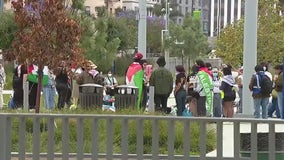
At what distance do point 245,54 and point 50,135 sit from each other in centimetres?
1125

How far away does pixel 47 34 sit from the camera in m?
12.3

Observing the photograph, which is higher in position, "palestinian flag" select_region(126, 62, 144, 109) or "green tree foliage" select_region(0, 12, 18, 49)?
"green tree foliage" select_region(0, 12, 18, 49)

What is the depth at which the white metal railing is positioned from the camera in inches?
309

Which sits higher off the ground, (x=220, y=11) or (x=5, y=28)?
(x=220, y=11)

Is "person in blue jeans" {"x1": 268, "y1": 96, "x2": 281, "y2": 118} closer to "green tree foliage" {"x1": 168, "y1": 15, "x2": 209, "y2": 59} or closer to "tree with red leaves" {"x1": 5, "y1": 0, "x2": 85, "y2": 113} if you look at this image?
"tree with red leaves" {"x1": 5, "y1": 0, "x2": 85, "y2": 113}

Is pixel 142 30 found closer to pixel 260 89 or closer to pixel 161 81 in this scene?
pixel 161 81

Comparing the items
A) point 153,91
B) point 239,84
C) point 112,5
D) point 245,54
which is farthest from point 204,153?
point 112,5

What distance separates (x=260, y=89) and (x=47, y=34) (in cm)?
700

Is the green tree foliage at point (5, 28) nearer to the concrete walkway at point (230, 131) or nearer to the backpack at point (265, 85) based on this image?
the backpack at point (265, 85)

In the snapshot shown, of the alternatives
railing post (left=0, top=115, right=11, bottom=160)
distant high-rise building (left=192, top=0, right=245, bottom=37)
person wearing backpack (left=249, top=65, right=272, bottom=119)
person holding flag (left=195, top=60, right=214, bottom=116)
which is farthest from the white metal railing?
distant high-rise building (left=192, top=0, right=245, bottom=37)

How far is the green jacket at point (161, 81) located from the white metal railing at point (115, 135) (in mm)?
8855

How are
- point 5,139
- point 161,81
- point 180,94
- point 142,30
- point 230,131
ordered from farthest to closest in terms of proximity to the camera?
point 142,30 < point 161,81 < point 180,94 < point 5,139 < point 230,131

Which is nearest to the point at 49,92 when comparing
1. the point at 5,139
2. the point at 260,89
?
the point at 260,89

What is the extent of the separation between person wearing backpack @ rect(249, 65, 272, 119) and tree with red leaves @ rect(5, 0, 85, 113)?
6.16 m
